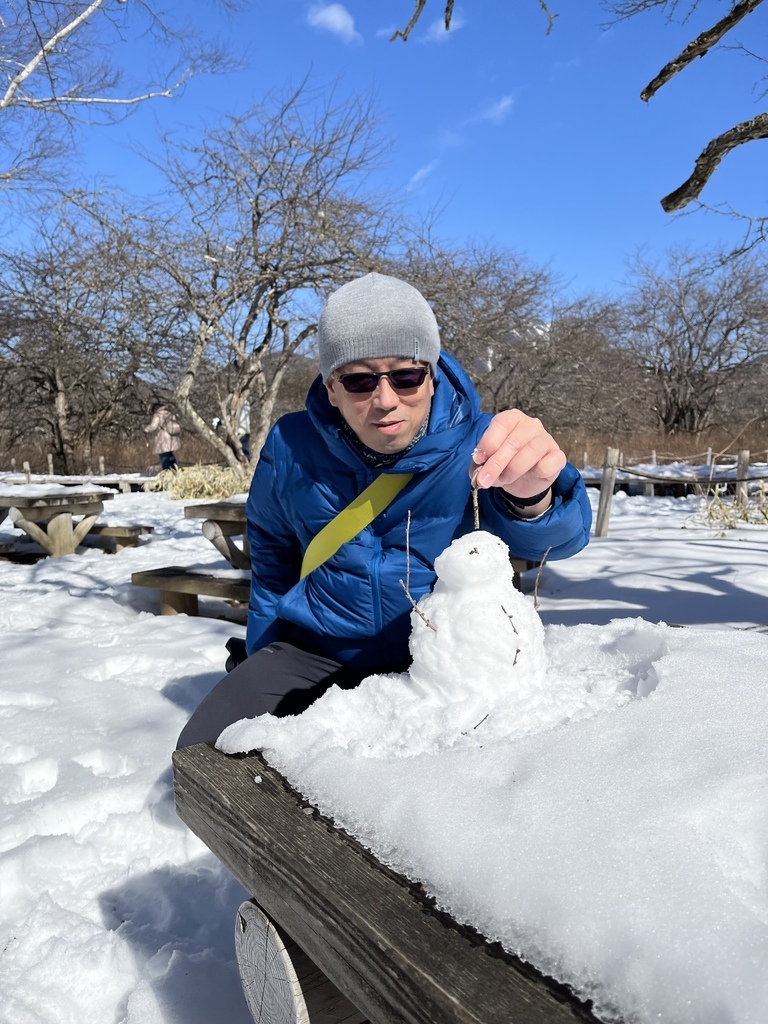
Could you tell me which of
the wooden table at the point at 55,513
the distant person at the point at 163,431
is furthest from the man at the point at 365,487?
the distant person at the point at 163,431

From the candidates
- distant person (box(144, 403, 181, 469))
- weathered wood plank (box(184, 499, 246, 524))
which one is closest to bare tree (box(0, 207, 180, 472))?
A: distant person (box(144, 403, 181, 469))

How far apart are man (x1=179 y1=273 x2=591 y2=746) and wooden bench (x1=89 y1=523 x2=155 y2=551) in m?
5.48

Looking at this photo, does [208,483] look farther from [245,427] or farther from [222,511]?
[222,511]

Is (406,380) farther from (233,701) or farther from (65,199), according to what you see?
(65,199)

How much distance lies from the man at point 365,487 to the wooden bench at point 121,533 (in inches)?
216

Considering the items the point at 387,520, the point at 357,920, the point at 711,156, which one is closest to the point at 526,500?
the point at 387,520

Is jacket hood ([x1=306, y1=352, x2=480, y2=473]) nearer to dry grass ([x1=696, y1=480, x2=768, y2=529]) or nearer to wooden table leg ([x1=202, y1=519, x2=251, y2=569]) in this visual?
wooden table leg ([x1=202, y1=519, x2=251, y2=569])

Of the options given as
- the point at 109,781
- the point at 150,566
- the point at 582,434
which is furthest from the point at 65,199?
the point at 582,434

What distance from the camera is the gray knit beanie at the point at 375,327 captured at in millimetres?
1478

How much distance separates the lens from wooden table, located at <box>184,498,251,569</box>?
15.7ft

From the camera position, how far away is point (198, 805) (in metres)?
1.10

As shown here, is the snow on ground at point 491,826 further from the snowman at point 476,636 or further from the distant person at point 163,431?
the distant person at point 163,431

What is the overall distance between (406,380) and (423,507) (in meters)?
0.33

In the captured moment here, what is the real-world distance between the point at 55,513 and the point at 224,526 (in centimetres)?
250
